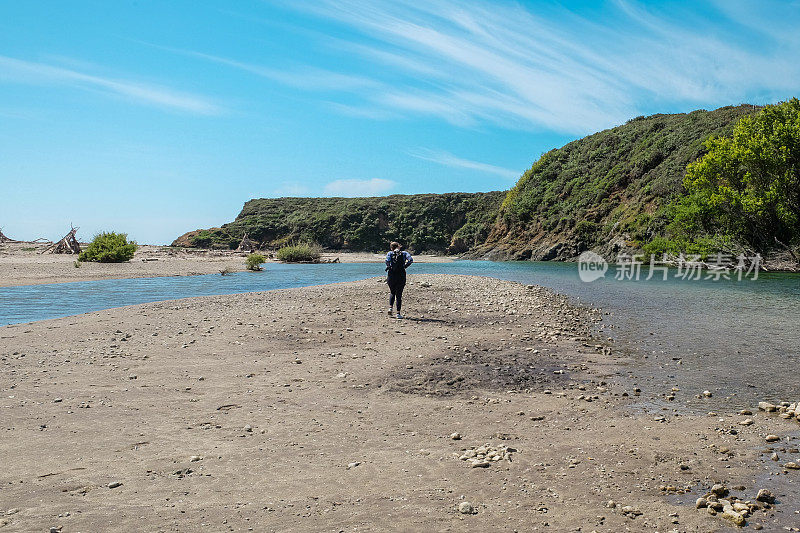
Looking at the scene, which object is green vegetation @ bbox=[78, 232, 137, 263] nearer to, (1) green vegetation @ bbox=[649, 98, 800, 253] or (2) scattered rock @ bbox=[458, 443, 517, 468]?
(2) scattered rock @ bbox=[458, 443, 517, 468]

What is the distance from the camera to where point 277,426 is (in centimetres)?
639

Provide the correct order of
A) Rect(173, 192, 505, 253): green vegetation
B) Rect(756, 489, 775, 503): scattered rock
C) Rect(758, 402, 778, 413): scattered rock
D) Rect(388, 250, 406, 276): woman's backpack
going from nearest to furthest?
1. Rect(756, 489, 775, 503): scattered rock
2. Rect(758, 402, 778, 413): scattered rock
3. Rect(388, 250, 406, 276): woman's backpack
4. Rect(173, 192, 505, 253): green vegetation

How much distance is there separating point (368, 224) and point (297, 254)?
48.5 m

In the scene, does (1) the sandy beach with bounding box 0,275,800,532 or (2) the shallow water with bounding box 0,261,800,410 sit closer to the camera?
(1) the sandy beach with bounding box 0,275,800,532

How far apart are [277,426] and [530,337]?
7.48 meters

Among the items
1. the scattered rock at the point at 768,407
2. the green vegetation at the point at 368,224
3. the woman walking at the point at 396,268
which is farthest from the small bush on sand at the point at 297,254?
the scattered rock at the point at 768,407

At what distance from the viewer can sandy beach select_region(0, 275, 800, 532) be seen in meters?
4.31

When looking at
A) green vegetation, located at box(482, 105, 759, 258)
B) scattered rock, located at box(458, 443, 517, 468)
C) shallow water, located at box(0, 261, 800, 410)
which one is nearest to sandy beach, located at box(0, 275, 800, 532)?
scattered rock, located at box(458, 443, 517, 468)

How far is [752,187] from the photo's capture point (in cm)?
4094

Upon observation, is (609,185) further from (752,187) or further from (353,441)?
(353,441)

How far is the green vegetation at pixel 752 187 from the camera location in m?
38.1

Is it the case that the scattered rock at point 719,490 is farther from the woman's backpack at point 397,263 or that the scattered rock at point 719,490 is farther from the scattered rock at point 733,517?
the woman's backpack at point 397,263

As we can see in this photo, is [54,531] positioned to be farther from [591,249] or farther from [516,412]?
[591,249]

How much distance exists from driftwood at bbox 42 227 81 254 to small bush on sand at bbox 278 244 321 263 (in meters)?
20.8
